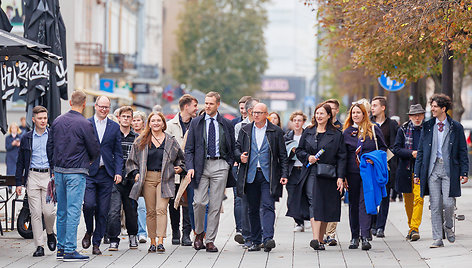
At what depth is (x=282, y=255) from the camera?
41.3 feet

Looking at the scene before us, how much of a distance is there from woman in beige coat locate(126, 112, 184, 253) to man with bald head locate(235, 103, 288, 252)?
819 mm

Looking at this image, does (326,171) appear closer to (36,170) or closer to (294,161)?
(294,161)

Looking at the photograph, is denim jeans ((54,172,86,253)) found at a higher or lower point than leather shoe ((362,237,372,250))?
higher

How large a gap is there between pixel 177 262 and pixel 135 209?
1.64 m

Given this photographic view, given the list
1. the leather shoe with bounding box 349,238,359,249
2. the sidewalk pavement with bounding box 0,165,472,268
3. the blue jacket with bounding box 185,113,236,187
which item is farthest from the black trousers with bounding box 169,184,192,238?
the leather shoe with bounding box 349,238,359,249

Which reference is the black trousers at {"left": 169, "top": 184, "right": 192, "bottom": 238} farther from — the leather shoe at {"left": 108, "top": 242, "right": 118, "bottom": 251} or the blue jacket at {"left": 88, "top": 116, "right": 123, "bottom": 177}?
the blue jacket at {"left": 88, "top": 116, "right": 123, "bottom": 177}

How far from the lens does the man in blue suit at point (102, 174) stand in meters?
12.6

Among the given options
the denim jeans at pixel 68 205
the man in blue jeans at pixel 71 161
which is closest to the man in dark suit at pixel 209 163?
the man in blue jeans at pixel 71 161

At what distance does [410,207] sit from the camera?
14859 mm

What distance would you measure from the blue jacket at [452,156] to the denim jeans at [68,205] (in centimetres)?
425

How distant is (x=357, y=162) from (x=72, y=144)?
3610 mm

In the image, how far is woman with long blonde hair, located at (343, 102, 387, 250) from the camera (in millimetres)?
13141

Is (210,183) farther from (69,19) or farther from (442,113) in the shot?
(69,19)

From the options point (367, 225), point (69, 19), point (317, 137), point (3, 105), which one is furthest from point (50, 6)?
point (69, 19)
